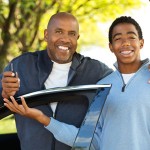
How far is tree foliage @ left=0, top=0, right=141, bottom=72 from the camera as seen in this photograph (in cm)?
1181

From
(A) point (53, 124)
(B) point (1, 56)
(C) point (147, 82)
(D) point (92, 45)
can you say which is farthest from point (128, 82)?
(D) point (92, 45)

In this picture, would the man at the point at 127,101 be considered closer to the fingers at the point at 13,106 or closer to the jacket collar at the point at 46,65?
the jacket collar at the point at 46,65

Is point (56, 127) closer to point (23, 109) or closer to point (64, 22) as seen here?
point (23, 109)

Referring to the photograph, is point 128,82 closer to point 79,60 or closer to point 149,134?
point 149,134

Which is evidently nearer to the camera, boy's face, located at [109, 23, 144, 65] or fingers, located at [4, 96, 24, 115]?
fingers, located at [4, 96, 24, 115]

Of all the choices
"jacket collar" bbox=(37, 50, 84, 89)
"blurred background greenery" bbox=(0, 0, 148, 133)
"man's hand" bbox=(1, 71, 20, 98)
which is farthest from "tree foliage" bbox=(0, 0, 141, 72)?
"man's hand" bbox=(1, 71, 20, 98)

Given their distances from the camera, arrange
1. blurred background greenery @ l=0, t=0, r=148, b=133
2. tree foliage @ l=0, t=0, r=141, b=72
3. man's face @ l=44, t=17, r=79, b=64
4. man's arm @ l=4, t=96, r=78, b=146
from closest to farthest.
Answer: man's arm @ l=4, t=96, r=78, b=146 < man's face @ l=44, t=17, r=79, b=64 < blurred background greenery @ l=0, t=0, r=148, b=133 < tree foliage @ l=0, t=0, r=141, b=72

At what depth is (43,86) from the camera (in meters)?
2.98

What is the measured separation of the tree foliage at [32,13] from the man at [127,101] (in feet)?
28.0

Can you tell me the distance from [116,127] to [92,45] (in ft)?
100

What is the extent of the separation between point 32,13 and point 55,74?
9.25 meters

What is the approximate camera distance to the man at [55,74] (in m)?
2.88

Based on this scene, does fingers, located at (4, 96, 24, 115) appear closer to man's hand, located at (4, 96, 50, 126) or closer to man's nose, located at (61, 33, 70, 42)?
man's hand, located at (4, 96, 50, 126)

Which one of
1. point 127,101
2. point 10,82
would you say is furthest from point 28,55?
point 127,101
